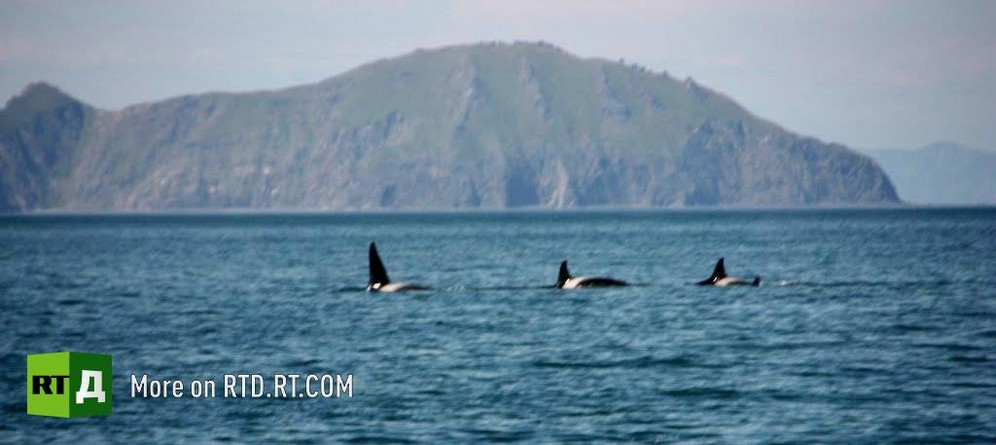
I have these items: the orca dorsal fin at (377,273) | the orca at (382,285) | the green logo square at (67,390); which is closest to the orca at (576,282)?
the orca at (382,285)

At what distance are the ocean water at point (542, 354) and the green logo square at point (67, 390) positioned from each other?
1.08 ft

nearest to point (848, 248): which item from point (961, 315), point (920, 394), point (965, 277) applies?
point (965, 277)

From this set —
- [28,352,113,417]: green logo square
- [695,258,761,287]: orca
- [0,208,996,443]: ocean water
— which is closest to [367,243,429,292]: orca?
[0,208,996,443]: ocean water

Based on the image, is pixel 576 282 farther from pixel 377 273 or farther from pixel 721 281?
pixel 377 273

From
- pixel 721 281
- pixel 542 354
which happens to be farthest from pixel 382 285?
pixel 542 354

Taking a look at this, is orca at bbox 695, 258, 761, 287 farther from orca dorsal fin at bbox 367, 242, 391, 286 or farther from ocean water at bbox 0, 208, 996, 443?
orca dorsal fin at bbox 367, 242, 391, 286

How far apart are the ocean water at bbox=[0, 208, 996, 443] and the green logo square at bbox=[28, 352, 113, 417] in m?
0.33

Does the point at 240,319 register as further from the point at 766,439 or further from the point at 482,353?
the point at 766,439

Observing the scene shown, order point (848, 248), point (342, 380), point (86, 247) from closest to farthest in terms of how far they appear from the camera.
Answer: point (342, 380) < point (848, 248) < point (86, 247)

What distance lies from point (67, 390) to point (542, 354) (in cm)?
1498

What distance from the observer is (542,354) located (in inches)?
1633

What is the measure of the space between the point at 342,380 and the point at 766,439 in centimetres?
1221

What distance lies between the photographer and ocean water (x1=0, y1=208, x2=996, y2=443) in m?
29.8

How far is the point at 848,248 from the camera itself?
122812 millimetres
